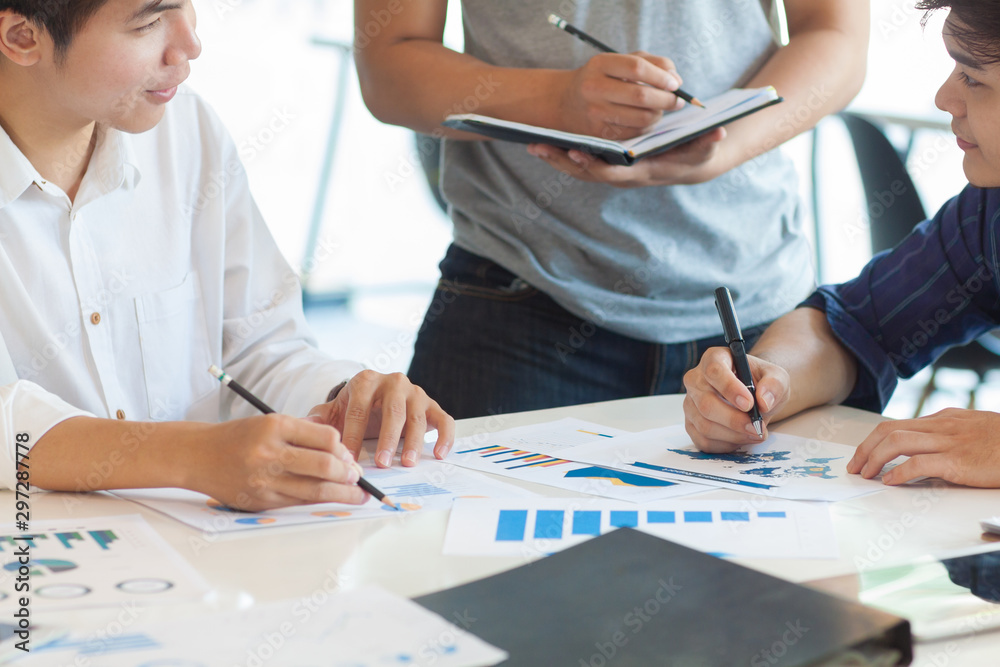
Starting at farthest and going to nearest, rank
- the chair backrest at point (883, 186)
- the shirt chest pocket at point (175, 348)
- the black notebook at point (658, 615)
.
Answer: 1. the chair backrest at point (883, 186)
2. the shirt chest pocket at point (175, 348)
3. the black notebook at point (658, 615)

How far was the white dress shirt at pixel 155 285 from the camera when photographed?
1230 mm

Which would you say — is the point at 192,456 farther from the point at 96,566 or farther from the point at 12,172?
the point at 12,172

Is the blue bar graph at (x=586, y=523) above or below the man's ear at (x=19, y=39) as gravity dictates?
below

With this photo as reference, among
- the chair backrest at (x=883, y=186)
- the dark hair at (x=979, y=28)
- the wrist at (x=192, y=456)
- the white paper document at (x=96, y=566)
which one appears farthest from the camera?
the chair backrest at (x=883, y=186)

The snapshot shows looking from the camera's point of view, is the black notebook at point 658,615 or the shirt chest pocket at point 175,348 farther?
the shirt chest pocket at point 175,348

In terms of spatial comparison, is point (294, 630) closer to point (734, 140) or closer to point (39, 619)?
point (39, 619)

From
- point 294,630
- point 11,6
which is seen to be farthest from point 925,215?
point 294,630

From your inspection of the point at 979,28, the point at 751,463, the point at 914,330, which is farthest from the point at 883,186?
the point at 751,463

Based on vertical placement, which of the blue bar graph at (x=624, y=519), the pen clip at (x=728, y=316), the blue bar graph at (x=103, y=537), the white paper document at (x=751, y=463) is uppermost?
the pen clip at (x=728, y=316)

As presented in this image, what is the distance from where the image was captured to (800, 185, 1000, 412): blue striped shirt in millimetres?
1341

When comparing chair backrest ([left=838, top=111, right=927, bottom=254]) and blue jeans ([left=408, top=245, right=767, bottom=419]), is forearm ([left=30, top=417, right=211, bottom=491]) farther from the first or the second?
chair backrest ([left=838, top=111, right=927, bottom=254])

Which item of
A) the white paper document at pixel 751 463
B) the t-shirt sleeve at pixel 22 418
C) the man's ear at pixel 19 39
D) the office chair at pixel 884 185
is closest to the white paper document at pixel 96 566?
the t-shirt sleeve at pixel 22 418

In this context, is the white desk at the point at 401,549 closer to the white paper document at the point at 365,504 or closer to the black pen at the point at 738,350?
the white paper document at the point at 365,504

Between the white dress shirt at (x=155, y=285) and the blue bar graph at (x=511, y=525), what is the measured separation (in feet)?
1.58
